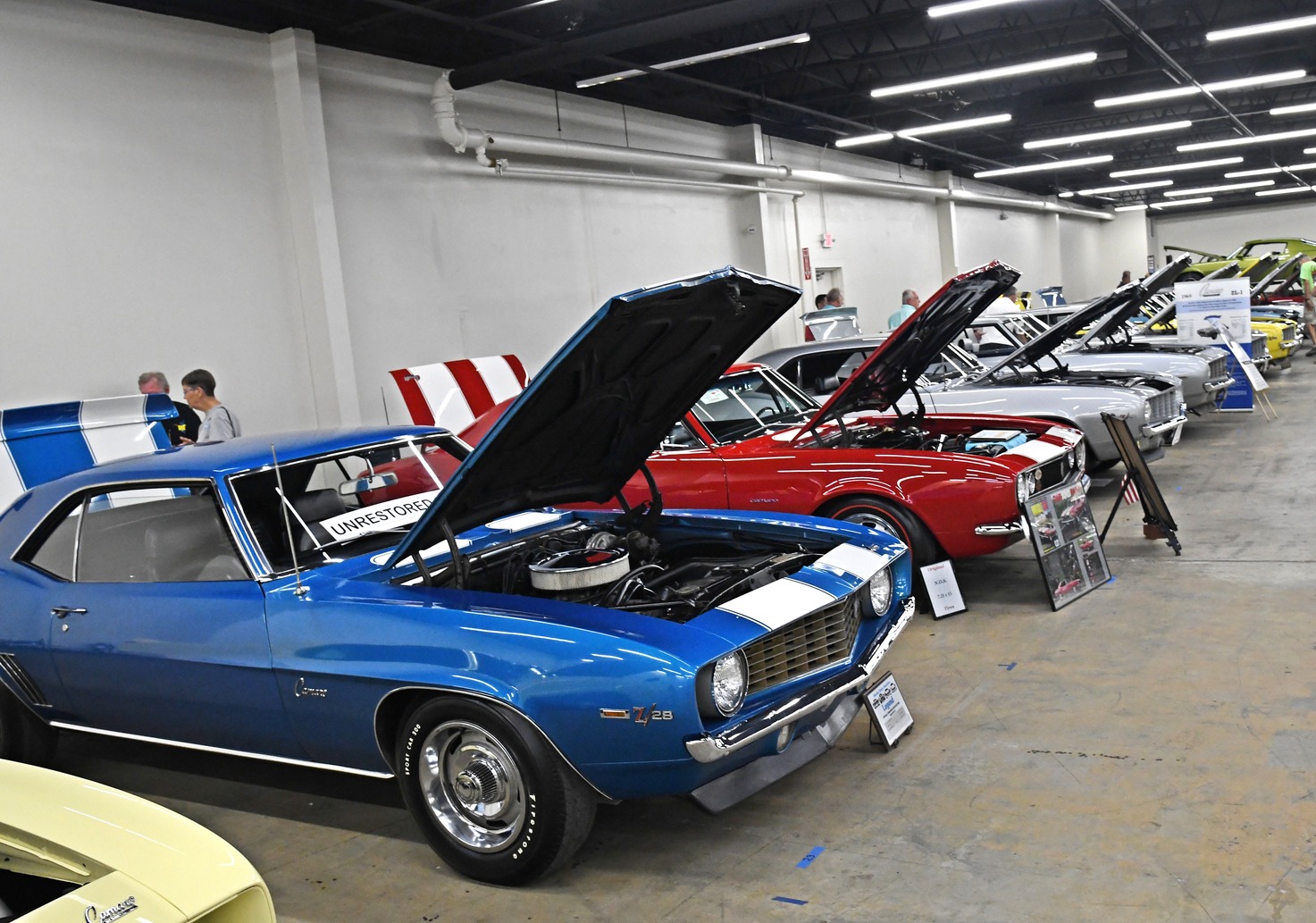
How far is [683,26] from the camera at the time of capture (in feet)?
34.1

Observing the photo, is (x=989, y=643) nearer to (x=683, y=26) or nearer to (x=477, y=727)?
(x=477, y=727)

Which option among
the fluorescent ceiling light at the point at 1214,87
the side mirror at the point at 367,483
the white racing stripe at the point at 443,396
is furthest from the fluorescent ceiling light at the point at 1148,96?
the side mirror at the point at 367,483

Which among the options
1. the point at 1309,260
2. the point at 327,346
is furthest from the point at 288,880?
the point at 1309,260

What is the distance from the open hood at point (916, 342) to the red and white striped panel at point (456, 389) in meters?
4.37

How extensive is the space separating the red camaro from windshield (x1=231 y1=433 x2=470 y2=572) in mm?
1832

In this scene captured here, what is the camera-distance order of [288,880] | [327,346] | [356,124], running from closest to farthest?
[288,880], [327,346], [356,124]

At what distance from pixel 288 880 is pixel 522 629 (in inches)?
46.0

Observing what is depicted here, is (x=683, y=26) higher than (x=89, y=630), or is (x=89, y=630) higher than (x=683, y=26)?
(x=683, y=26)

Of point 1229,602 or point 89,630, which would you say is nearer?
point 89,630

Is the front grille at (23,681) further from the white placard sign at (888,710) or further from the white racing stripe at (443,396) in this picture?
the white racing stripe at (443,396)

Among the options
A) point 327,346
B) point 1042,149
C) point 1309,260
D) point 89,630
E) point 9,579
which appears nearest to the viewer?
point 89,630

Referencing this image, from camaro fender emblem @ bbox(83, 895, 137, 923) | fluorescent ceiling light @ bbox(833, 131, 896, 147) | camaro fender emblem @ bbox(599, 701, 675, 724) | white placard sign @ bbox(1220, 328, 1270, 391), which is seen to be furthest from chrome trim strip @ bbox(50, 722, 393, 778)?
fluorescent ceiling light @ bbox(833, 131, 896, 147)

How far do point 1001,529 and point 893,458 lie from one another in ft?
2.11

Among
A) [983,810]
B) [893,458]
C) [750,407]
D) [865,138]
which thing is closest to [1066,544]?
[893,458]
